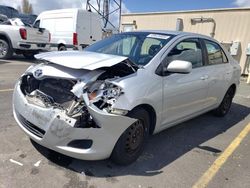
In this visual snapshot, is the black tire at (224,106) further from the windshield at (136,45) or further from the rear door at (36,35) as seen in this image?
the rear door at (36,35)

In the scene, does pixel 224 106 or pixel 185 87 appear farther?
pixel 224 106

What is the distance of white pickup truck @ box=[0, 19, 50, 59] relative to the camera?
11.3m

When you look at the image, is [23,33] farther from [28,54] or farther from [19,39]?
[28,54]

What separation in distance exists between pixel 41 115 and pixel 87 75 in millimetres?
644

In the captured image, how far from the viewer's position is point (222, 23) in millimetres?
13789

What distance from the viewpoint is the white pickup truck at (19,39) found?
11.3 metres

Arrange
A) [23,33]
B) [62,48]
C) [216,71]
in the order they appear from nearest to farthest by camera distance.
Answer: [216,71] < [23,33] < [62,48]

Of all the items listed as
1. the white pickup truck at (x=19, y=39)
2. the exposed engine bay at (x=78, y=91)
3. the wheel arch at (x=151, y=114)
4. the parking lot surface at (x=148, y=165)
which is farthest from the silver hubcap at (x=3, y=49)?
→ the wheel arch at (x=151, y=114)

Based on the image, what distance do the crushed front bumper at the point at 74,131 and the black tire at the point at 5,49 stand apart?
948 cm

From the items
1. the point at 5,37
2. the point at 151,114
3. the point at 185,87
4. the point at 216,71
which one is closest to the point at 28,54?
the point at 5,37

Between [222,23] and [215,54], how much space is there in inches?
378

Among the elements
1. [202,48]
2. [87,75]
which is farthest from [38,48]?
[87,75]

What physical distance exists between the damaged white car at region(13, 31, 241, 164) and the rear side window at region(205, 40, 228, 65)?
2.18 feet

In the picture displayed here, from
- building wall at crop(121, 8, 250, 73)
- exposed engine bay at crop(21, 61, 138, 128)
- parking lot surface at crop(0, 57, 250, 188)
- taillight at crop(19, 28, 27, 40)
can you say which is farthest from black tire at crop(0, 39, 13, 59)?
exposed engine bay at crop(21, 61, 138, 128)
